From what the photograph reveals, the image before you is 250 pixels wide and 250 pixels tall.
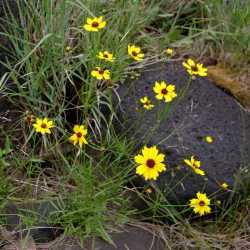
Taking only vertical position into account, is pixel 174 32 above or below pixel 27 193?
above

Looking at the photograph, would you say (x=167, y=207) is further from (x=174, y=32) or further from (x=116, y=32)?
(x=174, y=32)

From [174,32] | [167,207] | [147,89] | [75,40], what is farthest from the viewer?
[174,32]

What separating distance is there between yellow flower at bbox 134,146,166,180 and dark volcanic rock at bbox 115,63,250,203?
0.17 m

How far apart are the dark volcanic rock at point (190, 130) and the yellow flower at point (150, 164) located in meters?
0.17

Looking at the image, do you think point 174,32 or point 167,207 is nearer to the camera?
point 167,207

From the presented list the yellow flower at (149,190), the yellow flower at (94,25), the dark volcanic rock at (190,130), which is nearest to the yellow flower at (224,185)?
the dark volcanic rock at (190,130)

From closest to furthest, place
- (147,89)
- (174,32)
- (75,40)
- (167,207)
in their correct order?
(167,207), (147,89), (75,40), (174,32)

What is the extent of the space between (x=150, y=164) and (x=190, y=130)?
396 millimetres

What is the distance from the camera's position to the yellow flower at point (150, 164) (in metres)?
1.45

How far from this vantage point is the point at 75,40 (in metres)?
2.06

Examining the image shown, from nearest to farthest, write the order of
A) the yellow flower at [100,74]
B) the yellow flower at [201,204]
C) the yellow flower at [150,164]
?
the yellow flower at [150,164] < the yellow flower at [201,204] < the yellow flower at [100,74]

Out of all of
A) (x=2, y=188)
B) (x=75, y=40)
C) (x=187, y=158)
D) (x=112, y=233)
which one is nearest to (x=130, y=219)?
(x=112, y=233)

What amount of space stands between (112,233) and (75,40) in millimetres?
865

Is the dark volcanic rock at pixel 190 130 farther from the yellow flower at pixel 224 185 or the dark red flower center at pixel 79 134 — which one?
the dark red flower center at pixel 79 134
